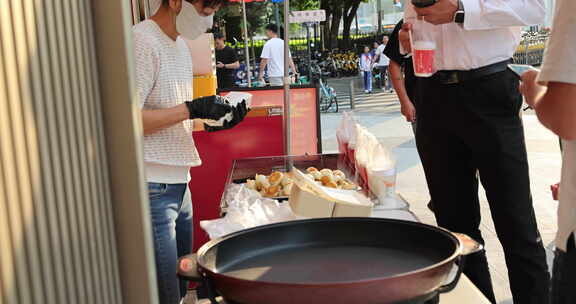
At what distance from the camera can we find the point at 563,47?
168cm

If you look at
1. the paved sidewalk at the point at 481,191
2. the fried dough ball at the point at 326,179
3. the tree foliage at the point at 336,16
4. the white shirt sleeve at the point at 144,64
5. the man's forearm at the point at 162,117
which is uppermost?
the tree foliage at the point at 336,16

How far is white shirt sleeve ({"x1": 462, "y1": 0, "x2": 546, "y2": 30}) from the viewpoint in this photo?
113 inches

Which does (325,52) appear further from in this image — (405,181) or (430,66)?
(430,66)

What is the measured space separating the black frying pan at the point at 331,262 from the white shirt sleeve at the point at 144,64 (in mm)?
1335

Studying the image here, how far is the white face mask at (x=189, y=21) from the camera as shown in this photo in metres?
2.73

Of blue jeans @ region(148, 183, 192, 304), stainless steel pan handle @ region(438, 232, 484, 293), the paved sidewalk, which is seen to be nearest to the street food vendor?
blue jeans @ region(148, 183, 192, 304)

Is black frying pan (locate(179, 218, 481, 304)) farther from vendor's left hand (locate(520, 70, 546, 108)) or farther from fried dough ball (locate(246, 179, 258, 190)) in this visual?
fried dough ball (locate(246, 179, 258, 190))

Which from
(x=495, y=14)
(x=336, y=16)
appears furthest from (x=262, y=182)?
(x=336, y=16)

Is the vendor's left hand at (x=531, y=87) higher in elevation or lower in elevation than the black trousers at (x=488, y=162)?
higher

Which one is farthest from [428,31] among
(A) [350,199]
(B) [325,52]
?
(B) [325,52]

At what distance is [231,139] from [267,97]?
1721mm

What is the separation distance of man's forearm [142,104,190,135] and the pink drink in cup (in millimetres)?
1055

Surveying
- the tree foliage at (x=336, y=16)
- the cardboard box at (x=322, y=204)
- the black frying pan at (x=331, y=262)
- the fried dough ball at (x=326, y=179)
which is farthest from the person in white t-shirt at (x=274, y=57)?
the tree foliage at (x=336, y=16)

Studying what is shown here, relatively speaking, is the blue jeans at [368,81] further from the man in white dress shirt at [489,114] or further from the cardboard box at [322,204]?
the cardboard box at [322,204]
